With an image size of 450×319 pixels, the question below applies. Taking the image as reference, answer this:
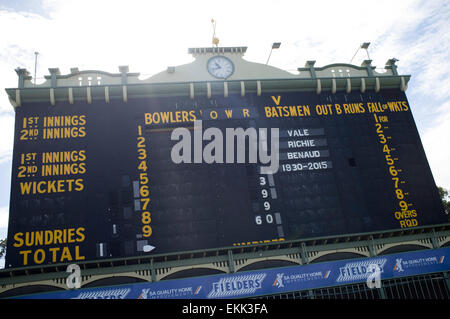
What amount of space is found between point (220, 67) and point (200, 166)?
27.5ft

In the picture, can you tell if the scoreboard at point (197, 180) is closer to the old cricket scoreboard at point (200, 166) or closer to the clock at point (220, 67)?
the old cricket scoreboard at point (200, 166)

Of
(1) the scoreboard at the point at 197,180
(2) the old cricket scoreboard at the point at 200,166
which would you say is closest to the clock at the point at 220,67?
(2) the old cricket scoreboard at the point at 200,166

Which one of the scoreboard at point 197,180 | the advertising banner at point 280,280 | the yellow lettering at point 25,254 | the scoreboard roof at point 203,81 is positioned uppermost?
the scoreboard roof at point 203,81

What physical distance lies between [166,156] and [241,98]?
694 centimetres

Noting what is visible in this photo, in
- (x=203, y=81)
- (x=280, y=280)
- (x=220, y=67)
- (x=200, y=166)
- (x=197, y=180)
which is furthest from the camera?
(x=220, y=67)

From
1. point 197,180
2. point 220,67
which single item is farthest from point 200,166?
point 220,67

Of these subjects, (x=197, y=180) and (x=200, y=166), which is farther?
(x=200, y=166)

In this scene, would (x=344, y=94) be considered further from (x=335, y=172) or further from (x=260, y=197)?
(x=260, y=197)

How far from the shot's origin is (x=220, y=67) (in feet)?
95.0

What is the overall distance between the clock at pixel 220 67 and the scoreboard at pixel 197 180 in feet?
7.29

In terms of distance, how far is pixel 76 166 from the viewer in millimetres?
24094

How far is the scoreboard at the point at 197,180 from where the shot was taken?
22797mm

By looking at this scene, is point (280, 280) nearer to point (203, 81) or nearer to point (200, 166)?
point (200, 166)
